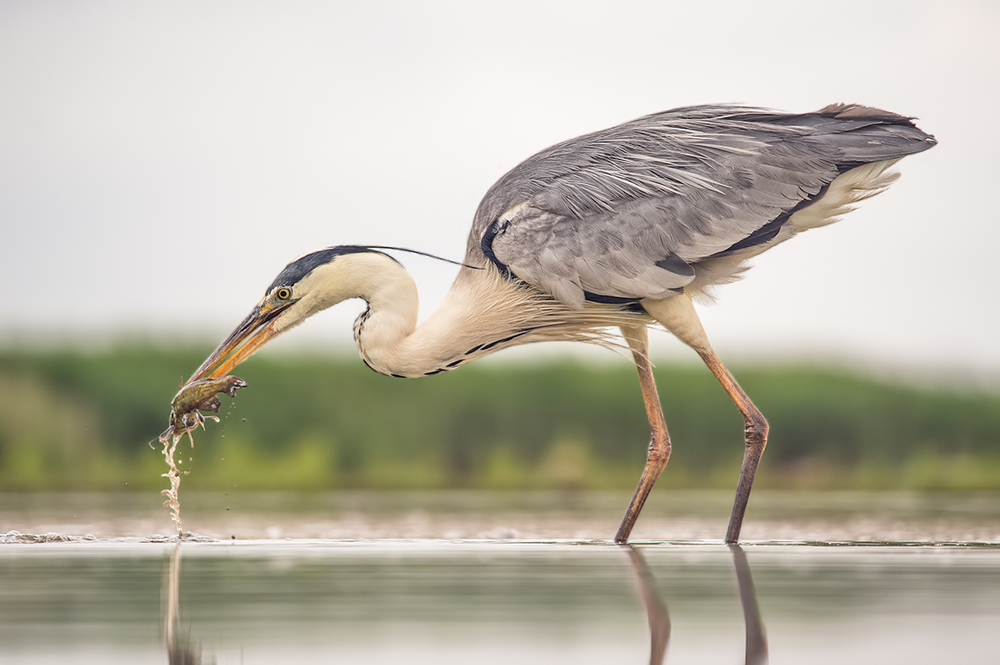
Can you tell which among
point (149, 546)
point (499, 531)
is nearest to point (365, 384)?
point (499, 531)

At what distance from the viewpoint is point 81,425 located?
12.9 m

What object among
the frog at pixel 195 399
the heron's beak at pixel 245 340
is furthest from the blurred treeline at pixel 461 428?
the frog at pixel 195 399

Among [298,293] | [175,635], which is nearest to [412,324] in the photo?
[298,293]

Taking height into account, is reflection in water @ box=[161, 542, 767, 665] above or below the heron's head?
below

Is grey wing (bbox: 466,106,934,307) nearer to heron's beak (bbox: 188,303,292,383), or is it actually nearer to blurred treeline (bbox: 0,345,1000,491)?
heron's beak (bbox: 188,303,292,383)

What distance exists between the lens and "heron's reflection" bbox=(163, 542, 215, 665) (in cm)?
305

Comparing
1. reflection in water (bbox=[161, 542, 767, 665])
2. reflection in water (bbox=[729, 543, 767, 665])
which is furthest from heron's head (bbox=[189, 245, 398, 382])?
reflection in water (bbox=[729, 543, 767, 665])

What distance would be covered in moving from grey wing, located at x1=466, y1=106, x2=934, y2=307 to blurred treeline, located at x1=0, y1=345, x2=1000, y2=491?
21.3 feet

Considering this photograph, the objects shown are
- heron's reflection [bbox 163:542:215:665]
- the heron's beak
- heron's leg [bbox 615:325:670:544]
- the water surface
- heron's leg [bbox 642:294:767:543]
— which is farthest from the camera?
heron's leg [bbox 615:325:670:544]

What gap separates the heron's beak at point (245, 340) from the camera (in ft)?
22.4

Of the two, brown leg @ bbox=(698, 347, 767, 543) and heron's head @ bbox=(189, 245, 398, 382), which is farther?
brown leg @ bbox=(698, 347, 767, 543)

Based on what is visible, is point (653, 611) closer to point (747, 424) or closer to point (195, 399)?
point (195, 399)

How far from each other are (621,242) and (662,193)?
46 cm

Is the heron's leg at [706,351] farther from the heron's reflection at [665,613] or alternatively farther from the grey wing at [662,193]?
the heron's reflection at [665,613]
